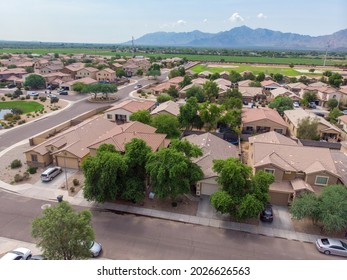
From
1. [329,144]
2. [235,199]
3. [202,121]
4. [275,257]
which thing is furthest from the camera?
[202,121]

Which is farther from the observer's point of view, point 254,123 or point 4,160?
point 254,123

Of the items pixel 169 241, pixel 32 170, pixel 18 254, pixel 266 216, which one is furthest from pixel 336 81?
pixel 18 254

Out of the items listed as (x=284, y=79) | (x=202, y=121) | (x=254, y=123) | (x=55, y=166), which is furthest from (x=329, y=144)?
(x=284, y=79)

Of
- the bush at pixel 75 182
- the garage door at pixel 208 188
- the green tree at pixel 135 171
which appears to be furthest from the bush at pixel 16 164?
the garage door at pixel 208 188

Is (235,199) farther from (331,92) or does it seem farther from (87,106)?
(331,92)

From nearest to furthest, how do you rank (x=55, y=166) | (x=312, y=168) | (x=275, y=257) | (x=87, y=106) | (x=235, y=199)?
(x=275, y=257)
(x=235, y=199)
(x=312, y=168)
(x=55, y=166)
(x=87, y=106)

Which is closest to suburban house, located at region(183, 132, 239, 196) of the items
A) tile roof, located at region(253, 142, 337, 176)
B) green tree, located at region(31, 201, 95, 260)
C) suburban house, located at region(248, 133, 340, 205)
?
tile roof, located at region(253, 142, 337, 176)

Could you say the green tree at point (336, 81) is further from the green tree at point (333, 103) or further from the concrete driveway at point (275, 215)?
the concrete driveway at point (275, 215)
